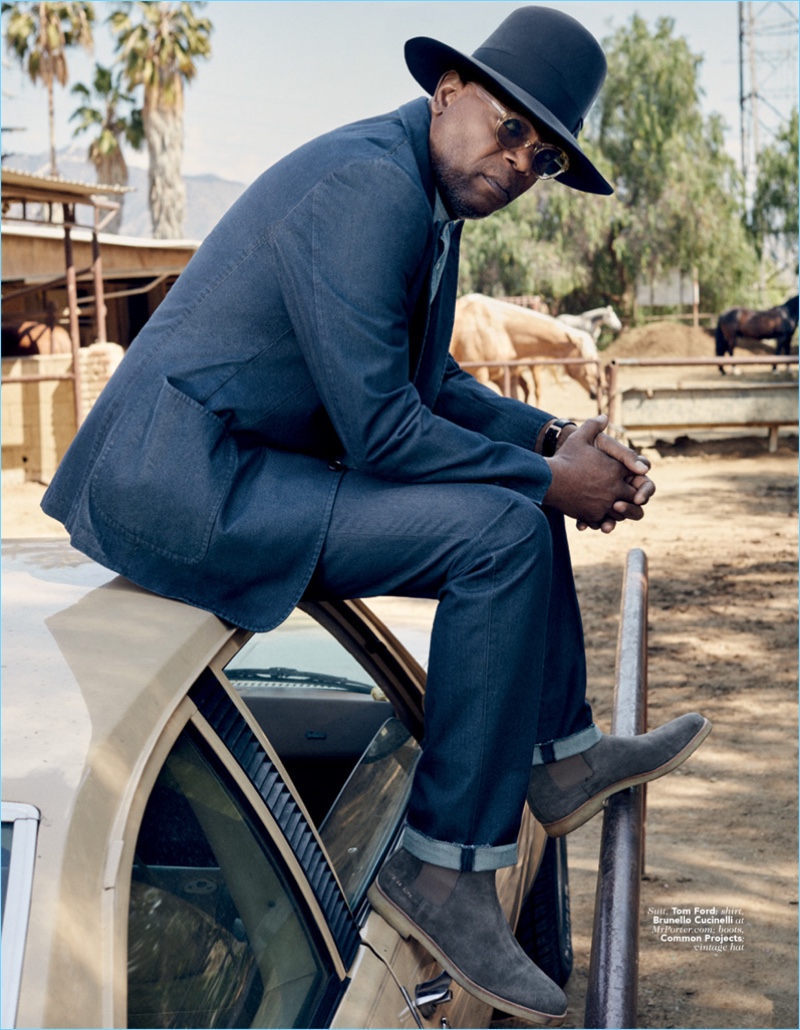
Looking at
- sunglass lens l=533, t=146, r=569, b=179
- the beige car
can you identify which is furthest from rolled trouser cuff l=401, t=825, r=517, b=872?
sunglass lens l=533, t=146, r=569, b=179

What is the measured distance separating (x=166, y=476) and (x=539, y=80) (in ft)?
3.26

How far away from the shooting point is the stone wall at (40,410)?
45.1 ft

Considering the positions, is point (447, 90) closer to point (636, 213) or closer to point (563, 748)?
point (563, 748)

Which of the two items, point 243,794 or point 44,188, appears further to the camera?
point 44,188

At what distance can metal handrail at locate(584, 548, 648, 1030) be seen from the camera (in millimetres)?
1632

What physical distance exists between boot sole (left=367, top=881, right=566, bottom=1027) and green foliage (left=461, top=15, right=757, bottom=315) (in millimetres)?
32864

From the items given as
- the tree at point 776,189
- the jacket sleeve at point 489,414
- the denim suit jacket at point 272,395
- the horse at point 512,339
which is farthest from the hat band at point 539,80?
the tree at point 776,189

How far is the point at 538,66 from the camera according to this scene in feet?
7.18

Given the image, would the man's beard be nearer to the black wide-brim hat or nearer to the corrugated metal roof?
the black wide-brim hat

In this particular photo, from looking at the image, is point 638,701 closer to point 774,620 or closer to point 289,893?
point 289,893

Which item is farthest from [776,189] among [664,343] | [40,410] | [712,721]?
[712,721]

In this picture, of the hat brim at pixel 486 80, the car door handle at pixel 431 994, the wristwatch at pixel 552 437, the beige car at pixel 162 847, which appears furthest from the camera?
the wristwatch at pixel 552 437

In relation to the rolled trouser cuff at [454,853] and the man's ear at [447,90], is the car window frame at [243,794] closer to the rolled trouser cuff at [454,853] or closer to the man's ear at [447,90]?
the rolled trouser cuff at [454,853]

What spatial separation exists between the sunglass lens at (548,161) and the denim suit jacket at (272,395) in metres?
0.21
